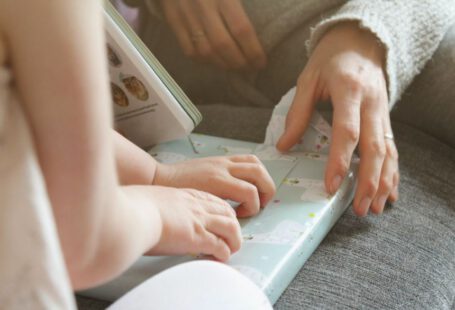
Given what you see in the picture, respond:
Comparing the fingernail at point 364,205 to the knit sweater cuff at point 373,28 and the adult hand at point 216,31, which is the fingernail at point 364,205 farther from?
the adult hand at point 216,31

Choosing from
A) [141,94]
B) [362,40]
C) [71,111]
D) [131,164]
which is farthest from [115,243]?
[362,40]

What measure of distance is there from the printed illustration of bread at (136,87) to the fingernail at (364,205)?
0.85 ft

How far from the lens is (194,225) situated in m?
0.50

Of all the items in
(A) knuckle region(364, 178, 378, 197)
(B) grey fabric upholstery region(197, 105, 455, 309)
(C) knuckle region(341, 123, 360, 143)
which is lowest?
(B) grey fabric upholstery region(197, 105, 455, 309)

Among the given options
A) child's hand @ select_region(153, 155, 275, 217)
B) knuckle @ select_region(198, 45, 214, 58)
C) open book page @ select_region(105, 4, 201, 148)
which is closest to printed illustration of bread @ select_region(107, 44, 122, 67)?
open book page @ select_region(105, 4, 201, 148)

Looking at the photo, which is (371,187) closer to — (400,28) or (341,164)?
(341,164)

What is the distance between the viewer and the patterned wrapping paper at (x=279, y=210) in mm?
→ 523

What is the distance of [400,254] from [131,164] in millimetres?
275

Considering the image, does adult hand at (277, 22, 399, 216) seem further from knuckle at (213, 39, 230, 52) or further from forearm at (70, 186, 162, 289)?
forearm at (70, 186, 162, 289)

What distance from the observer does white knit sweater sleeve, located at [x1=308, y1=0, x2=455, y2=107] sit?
73cm

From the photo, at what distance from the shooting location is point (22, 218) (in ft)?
0.93

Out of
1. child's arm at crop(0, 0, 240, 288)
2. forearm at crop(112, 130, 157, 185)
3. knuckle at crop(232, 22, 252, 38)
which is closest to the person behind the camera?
child's arm at crop(0, 0, 240, 288)

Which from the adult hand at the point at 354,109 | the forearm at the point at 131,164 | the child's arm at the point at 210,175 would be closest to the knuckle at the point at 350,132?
the adult hand at the point at 354,109

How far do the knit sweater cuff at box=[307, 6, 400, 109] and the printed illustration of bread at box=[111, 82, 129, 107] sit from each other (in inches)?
9.7
